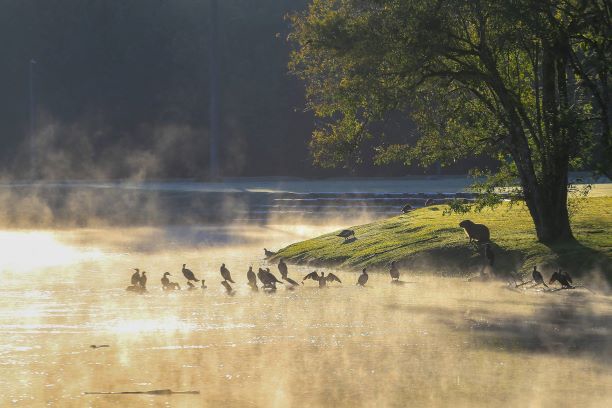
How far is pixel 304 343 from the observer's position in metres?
16.8

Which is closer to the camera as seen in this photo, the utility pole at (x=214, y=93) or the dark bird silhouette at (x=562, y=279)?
the dark bird silhouette at (x=562, y=279)

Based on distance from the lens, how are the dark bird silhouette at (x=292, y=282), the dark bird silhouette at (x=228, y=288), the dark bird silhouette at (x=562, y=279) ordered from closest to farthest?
the dark bird silhouette at (x=562, y=279), the dark bird silhouette at (x=228, y=288), the dark bird silhouette at (x=292, y=282)

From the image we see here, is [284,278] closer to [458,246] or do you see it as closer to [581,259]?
[458,246]

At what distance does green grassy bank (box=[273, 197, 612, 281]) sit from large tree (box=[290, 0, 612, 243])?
3.17 ft

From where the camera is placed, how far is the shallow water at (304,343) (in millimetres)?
13250

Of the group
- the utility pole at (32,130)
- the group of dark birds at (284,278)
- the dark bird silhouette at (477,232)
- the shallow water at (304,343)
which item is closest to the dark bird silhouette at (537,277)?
the group of dark birds at (284,278)

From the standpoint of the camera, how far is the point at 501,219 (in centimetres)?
3138

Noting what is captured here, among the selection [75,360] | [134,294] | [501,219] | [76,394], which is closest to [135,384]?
[76,394]

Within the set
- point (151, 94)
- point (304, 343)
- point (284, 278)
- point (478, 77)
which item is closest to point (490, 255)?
point (478, 77)

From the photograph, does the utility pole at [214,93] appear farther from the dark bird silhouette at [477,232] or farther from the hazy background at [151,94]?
the dark bird silhouette at [477,232]

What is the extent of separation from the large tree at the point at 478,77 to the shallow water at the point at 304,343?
10.4 ft

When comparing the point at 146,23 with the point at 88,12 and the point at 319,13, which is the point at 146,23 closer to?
the point at 88,12

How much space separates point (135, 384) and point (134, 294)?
9.34 metres

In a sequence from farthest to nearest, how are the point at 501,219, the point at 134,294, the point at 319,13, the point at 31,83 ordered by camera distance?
the point at 31,83, the point at 501,219, the point at 319,13, the point at 134,294
